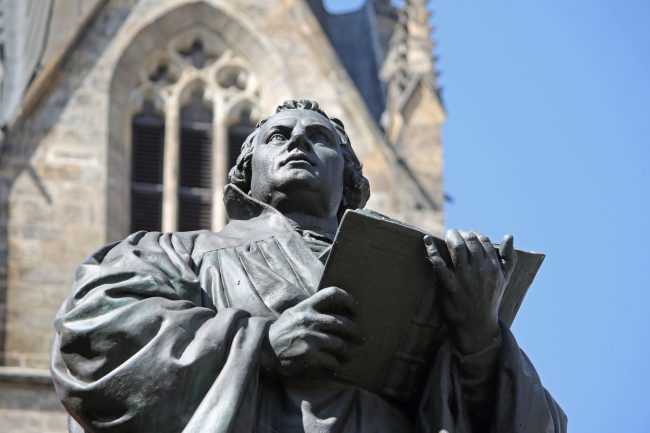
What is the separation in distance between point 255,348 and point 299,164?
0.91 m

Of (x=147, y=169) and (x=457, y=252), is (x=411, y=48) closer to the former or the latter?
(x=147, y=169)

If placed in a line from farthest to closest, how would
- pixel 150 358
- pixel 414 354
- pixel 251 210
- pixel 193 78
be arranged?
pixel 193 78, pixel 251 210, pixel 414 354, pixel 150 358

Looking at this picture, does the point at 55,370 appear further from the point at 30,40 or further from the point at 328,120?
the point at 30,40

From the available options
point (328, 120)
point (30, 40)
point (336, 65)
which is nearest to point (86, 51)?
point (30, 40)

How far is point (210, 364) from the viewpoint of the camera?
618cm

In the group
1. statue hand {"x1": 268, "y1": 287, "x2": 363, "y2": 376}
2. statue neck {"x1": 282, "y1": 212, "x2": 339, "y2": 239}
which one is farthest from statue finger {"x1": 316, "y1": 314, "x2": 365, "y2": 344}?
statue neck {"x1": 282, "y1": 212, "x2": 339, "y2": 239}

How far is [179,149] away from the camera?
3381 centimetres

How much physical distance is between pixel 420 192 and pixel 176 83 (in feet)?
12.7

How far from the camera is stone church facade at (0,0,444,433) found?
32.0 m

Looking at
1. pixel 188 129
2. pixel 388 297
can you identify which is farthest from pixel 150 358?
pixel 188 129

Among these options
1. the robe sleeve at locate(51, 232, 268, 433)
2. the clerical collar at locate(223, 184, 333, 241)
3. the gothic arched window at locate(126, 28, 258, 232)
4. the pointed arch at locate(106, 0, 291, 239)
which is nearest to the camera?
the robe sleeve at locate(51, 232, 268, 433)

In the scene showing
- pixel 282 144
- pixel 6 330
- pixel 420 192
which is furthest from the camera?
pixel 420 192

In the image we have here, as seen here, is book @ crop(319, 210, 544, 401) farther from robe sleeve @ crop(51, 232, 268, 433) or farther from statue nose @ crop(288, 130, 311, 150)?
statue nose @ crop(288, 130, 311, 150)

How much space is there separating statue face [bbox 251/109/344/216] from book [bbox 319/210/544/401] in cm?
67
